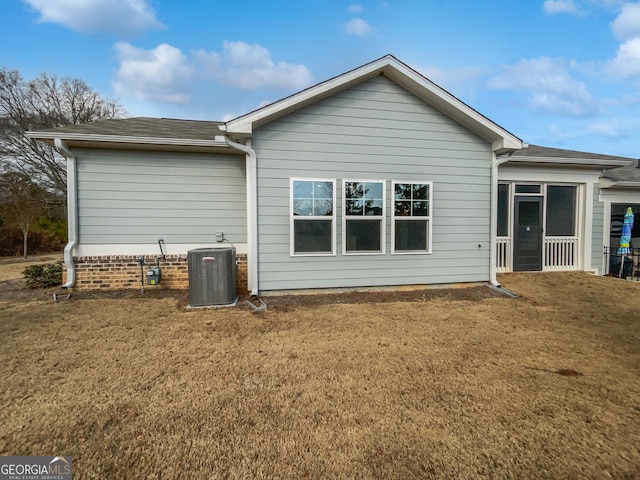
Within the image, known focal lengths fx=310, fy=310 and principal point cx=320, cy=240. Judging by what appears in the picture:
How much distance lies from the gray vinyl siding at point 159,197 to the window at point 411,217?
3.25 metres

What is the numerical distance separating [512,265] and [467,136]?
11.9 ft

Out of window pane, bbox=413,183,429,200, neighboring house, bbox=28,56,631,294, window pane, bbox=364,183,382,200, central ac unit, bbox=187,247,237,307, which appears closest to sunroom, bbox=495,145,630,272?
neighboring house, bbox=28,56,631,294

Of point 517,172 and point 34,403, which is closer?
point 34,403

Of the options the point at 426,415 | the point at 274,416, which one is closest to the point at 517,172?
the point at 426,415

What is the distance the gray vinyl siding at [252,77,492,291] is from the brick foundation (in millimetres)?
1760

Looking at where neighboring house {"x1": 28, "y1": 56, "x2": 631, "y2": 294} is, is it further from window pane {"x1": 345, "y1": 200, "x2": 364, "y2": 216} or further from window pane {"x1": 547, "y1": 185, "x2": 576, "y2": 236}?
window pane {"x1": 547, "y1": 185, "x2": 576, "y2": 236}

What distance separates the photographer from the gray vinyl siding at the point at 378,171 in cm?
591

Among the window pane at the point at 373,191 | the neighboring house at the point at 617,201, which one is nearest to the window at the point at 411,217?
the window pane at the point at 373,191

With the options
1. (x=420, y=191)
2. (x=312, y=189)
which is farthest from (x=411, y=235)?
(x=312, y=189)

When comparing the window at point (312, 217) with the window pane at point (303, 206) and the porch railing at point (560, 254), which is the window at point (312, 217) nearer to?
the window pane at point (303, 206)

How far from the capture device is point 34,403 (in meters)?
2.54

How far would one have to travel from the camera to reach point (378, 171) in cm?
629

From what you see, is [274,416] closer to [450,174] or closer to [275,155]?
[275,155]

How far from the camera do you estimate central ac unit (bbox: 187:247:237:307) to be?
540cm
